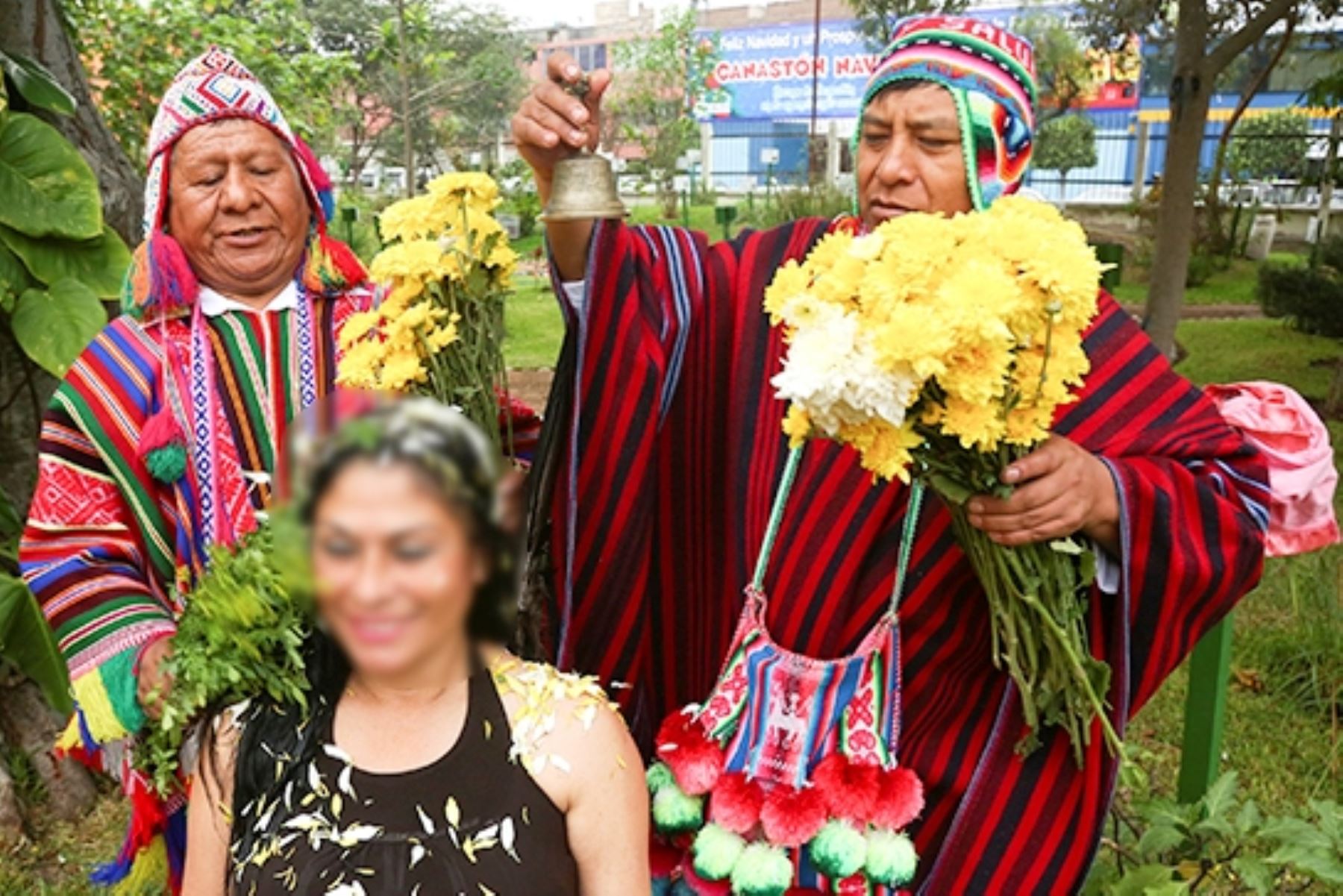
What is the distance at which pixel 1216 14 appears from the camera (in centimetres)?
1076

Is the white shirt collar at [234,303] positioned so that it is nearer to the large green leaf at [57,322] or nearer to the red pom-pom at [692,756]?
the red pom-pom at [692,756]

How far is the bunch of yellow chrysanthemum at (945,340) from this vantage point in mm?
1307

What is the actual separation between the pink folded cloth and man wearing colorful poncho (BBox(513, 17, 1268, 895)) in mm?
131

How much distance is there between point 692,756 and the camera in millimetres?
1945

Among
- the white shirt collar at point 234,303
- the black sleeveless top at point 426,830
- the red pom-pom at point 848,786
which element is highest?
the white shirt collar at point 234,303

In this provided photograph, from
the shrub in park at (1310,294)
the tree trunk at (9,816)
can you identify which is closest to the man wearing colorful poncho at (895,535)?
the tree trunk at (9,816)

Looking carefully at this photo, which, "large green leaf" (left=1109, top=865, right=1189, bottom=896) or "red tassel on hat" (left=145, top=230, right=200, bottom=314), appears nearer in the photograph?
"red tassel on hat" (left=145, top=230, right=200, bottom=314)

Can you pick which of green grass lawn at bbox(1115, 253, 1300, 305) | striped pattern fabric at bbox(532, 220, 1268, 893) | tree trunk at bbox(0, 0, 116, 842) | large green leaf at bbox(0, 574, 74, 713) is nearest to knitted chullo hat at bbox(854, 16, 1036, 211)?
striped pattern fabric at bbox(532, 220, 1268, 893)

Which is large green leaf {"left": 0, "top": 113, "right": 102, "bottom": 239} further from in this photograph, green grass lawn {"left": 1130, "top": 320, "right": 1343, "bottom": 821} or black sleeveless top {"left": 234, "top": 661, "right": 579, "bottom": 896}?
green grass lawn {"left": 1130, "top": 320, "right": 1343, "bottom": 821}

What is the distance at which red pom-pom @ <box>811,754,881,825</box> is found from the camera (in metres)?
1.83

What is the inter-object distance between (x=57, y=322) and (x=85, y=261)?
→ 25cm

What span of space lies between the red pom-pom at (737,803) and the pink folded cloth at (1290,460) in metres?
0.95

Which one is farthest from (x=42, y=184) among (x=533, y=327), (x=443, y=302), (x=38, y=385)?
(x=533, y=327)

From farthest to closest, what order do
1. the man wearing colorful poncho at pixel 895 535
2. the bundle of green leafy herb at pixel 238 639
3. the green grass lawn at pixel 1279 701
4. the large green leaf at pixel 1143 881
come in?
1. the green grass lawn at pixel 1279 701
2. the large green leaf at pixel 1143 881
3. the man wearing colorful poncho at pixel 895 535
4. the bundle of green leafy herb at pixel 238 639
